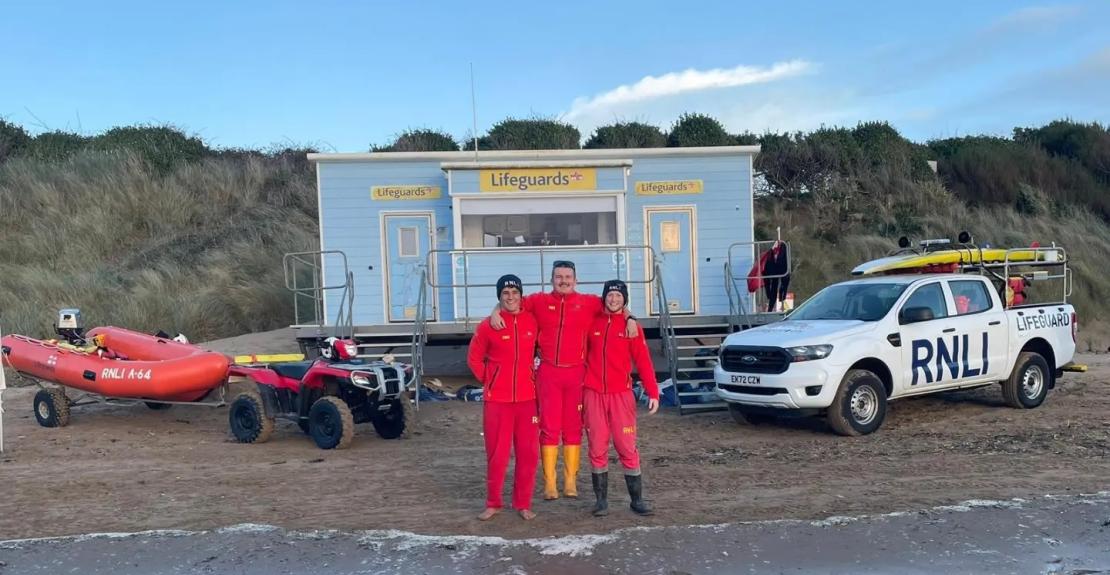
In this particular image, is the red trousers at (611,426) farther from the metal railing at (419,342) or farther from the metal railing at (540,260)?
the metal railing at (540,260)

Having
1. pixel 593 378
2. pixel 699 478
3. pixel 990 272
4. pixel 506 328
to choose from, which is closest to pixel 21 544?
pixel 506 328

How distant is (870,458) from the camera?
28.1ft

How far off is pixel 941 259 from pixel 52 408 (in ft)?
35.4

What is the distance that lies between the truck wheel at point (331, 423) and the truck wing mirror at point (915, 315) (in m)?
5.87

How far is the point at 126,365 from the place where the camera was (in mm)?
10789

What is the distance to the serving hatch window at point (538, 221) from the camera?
1426cm

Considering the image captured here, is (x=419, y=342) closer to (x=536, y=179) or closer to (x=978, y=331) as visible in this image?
(x=536, y=179)

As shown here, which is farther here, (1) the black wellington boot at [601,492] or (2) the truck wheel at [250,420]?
(2) the truck wheel at [250,420]

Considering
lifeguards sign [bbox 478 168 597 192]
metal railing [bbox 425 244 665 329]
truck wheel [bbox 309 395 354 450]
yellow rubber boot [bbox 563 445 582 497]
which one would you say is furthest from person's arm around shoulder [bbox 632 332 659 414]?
lifeguards sign [bbox 478 168 597 192]

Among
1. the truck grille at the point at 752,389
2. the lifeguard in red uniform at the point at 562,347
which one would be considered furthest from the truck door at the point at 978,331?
the lifeguard in red uniform at the point at 562,347

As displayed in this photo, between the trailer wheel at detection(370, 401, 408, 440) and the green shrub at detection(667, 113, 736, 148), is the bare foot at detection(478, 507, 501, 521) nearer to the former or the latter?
the trailer wheel at detection(370, 401, 408, 440)

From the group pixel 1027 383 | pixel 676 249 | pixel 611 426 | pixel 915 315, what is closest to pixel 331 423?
pixel 611 426

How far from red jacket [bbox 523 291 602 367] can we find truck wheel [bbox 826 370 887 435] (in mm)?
4016

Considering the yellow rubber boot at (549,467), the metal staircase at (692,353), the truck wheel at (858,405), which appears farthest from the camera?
the metal staircase at (692,353)
